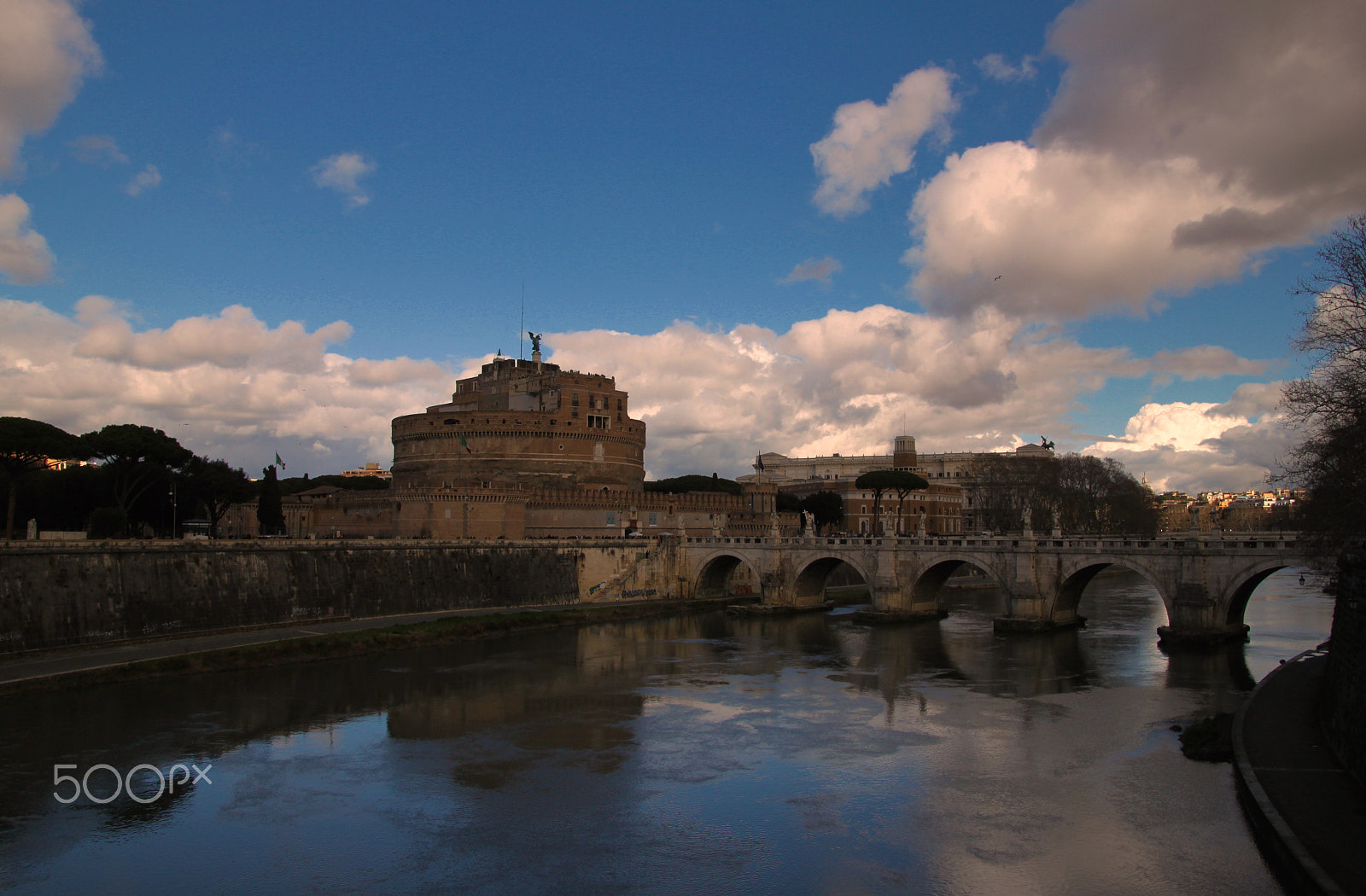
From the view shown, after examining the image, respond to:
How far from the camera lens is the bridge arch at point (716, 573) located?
45.7 meters

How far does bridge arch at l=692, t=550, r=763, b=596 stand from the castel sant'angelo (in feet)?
8.44

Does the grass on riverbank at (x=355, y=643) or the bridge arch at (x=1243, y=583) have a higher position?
the bridge arch at (x=1243, y=583)

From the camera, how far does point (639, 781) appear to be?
628 inches

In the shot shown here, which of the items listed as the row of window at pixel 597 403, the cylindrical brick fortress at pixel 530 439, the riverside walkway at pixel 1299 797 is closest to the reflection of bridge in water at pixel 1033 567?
the riverside walkway at pixel 1299 797

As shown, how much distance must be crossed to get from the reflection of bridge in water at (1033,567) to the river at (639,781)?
1.77 meters

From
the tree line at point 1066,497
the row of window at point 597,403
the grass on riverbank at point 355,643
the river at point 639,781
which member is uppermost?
the row of window at point 597,403

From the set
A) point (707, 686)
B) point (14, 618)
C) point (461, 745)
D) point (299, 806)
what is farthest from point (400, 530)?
point (299, 806)

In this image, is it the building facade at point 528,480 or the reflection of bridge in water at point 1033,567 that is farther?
the building facade at point 528,480

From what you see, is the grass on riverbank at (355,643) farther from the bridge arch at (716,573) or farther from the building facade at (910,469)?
the building facade at (910,469)

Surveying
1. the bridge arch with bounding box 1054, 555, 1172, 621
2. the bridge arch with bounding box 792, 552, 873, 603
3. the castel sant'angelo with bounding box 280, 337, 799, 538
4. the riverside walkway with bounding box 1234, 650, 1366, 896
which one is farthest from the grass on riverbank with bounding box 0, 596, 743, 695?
the riverside walkway with bounding box 1234, 650, 1366, 896

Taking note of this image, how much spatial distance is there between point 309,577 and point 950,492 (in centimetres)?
6708

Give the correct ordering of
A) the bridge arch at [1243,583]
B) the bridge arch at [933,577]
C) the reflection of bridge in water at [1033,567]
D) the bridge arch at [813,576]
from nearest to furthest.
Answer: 1. the bridge arch at [1243,583]
2. the reflection of bridge in water at [1033,567]
3. the bridge arch at [933,577]
4. the bridge arch at [813,576]

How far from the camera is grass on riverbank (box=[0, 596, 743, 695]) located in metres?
21.6

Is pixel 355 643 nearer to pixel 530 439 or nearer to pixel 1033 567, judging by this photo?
pixel 1033 567
